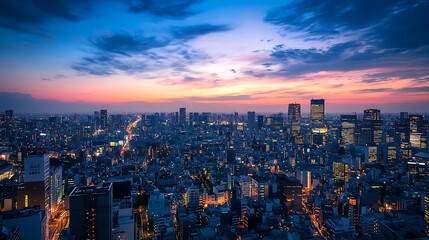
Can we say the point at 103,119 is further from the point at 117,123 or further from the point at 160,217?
the point at 160,217

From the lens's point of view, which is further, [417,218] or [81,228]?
[417,218]

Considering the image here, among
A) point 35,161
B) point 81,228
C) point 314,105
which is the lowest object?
point 81,228

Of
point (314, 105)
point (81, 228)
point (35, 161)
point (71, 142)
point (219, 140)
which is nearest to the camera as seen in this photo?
point (81, 228)

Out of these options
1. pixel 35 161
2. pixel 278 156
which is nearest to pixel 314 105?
pixel 278 156

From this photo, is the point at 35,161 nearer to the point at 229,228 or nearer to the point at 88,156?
the point at 229,228

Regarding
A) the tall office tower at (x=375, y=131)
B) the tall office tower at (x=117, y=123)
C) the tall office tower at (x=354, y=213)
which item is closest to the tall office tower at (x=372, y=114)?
the tall office tower at (x=375, y=131)

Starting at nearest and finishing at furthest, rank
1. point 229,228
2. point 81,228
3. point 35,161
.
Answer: point 81,228 → point 229,228 → point 35,161
